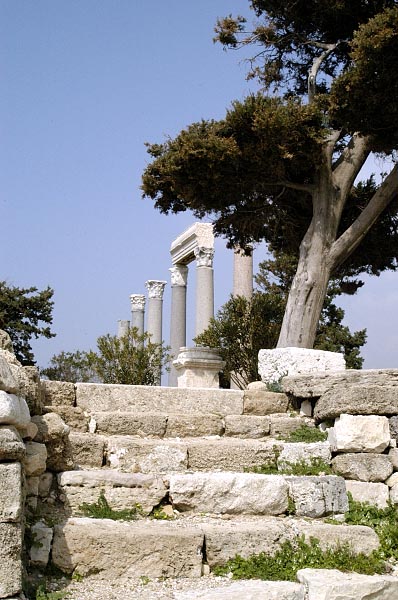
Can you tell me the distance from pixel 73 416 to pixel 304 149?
19.9 feet

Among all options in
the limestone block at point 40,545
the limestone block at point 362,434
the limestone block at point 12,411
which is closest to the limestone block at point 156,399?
the limestone block at point 362,434

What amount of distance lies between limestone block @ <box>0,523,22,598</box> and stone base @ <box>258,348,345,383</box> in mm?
5043

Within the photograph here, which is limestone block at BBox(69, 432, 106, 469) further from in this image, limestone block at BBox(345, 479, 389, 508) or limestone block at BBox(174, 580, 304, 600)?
limestone block at BBox(345, 479, 389, 508)

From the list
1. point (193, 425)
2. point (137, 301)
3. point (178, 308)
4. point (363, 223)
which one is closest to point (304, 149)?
point (363, 223)

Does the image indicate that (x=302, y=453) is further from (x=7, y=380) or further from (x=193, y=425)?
(x=7, y=380)

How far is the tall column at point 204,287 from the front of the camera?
2097cm

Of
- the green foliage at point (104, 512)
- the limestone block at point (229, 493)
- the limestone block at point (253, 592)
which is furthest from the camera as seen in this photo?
the limestone block at point (229, 493)

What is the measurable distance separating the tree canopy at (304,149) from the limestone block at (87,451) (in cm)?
557

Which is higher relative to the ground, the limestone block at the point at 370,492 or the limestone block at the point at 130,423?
the limestone block at the point at 130,423

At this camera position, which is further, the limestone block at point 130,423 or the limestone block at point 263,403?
the limestone block at point 263,403

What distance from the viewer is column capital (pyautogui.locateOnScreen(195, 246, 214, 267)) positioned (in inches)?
850

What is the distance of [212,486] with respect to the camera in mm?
5891

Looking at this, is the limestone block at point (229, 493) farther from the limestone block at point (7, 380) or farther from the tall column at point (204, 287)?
the tall column at point (204, 287)

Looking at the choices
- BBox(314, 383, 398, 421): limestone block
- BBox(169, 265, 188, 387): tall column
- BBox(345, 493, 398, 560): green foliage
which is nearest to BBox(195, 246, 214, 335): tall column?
BBox(169, 265, 188, 387): tall column
